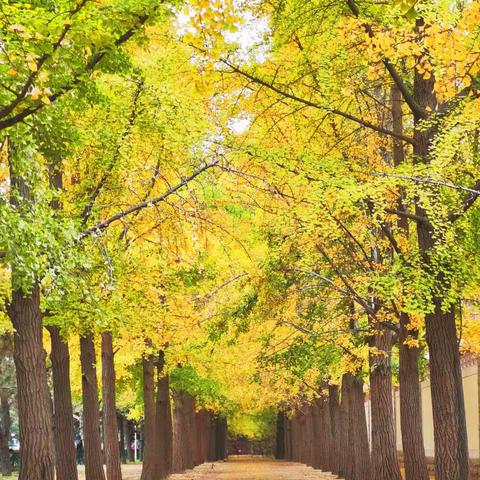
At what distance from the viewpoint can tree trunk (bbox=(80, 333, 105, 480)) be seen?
18.8 meters

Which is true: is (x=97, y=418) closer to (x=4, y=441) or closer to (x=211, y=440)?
(x=4, y=441)

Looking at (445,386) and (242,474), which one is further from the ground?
(445,386)

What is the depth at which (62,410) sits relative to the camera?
1728cm

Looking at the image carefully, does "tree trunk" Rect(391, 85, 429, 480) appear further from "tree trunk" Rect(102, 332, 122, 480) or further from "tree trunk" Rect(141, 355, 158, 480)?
"tree trunk" Rect(141, 355, 158, 480)

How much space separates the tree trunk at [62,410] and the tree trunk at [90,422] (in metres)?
1.28

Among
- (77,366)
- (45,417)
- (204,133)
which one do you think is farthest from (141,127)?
(77,366)

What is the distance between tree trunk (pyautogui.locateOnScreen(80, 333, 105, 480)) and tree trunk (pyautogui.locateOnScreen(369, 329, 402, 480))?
6.19m

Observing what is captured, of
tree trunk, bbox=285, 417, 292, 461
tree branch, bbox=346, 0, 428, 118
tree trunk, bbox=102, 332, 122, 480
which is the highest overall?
tree branch, bbox=346, 0, 428, 118

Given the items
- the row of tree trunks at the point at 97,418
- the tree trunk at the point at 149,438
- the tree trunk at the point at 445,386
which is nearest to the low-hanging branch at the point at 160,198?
the tree trunk at the point at 445,386

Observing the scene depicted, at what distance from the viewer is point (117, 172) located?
1395cm

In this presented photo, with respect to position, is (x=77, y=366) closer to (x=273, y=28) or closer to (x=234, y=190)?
(x=234, y=190)

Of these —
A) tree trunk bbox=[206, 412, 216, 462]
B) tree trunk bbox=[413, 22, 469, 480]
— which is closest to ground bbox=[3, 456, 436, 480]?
tree trunk bbox=[206, 412, 216, 462]

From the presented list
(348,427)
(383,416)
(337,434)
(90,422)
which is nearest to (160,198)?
(90,422)

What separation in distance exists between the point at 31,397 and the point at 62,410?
5396 mm
